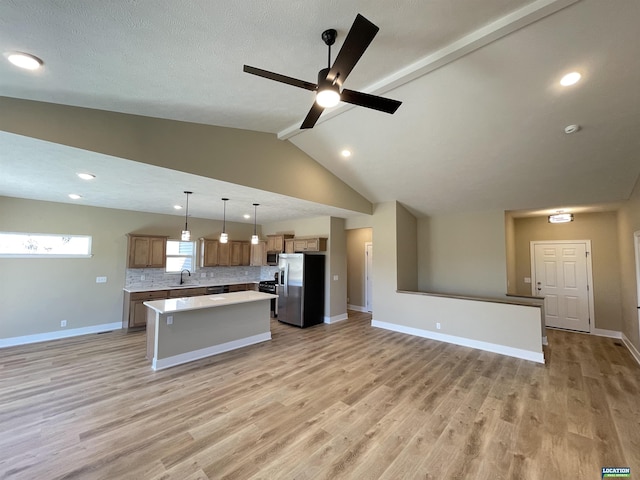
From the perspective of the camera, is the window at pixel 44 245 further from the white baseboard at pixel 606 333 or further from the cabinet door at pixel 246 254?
the white baseboard at pixel 606 333

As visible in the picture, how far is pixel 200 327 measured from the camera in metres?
4.11

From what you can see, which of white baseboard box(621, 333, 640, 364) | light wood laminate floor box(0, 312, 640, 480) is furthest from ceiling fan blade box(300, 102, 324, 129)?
white baseboard box(621, 333, 640, 364)

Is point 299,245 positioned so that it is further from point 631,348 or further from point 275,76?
point 631,348

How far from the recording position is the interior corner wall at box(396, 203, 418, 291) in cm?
587

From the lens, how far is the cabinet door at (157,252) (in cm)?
596

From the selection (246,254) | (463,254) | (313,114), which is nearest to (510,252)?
(463,254)

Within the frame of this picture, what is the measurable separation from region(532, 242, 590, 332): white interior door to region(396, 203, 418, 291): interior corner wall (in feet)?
9.29

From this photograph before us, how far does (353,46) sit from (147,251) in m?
6.17

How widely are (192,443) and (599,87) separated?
5116 millimetres

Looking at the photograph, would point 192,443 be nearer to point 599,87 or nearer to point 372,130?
point 372,130

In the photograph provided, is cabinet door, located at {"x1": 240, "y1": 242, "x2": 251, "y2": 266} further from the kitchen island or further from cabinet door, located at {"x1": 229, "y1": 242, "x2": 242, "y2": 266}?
the kitchen island

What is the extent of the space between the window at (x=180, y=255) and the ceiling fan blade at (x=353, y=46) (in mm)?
6382

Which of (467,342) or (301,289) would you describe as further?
(301,289)

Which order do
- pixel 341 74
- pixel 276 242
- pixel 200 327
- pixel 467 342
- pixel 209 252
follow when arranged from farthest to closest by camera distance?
pixel 276 242 < pixel 209 252 < pixel 467 342 < pixel 200 327 < pixel 341 74
